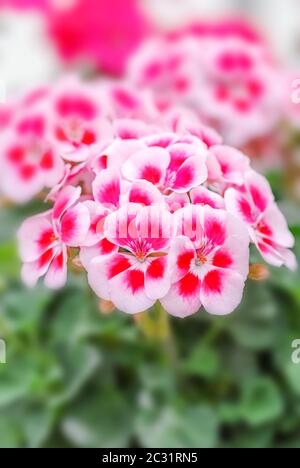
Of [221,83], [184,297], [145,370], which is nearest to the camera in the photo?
[184,297]

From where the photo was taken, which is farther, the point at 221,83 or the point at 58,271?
the point at 221,83

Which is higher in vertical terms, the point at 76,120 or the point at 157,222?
the point at 76,120

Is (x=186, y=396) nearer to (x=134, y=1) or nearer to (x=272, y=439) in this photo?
(x=272, y=439)

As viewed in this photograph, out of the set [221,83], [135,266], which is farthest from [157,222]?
[221,83]

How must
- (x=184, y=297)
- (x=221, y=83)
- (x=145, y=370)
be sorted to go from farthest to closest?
1. (x=221, y=83)
2. (x=145, y=370)
3. (x=184, y=297)

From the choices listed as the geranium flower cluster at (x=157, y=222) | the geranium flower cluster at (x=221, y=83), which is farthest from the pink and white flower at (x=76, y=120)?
the geranium flower cluster at (x=221, y=83)

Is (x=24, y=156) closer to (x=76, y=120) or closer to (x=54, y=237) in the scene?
(x=76, y=120)

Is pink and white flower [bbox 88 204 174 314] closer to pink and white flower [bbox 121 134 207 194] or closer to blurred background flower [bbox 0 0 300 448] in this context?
pink and white flower [bbox 121 134 207 194]

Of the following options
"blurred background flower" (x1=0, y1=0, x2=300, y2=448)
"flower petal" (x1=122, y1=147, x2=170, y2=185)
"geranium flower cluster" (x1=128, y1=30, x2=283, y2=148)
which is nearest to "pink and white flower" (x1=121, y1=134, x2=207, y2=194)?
"flower petal" (x1=122, y1=147, x2=170, y2=185)
